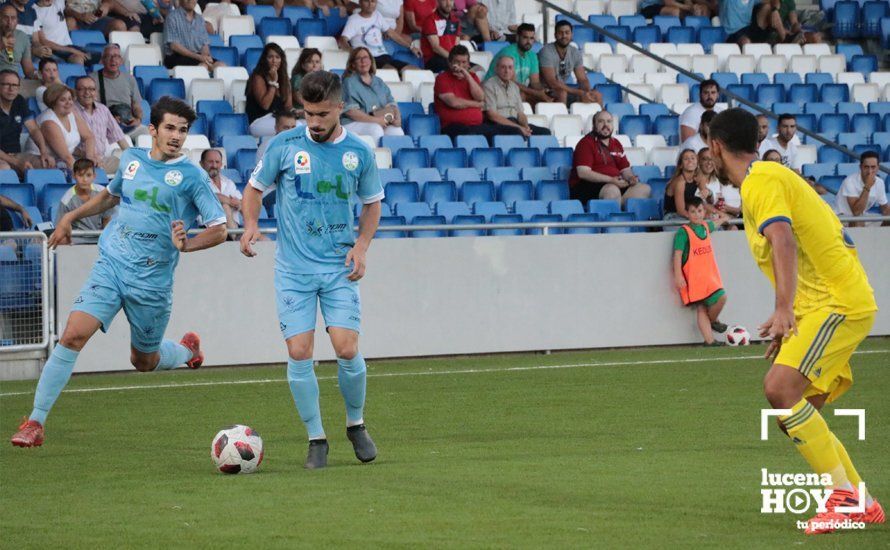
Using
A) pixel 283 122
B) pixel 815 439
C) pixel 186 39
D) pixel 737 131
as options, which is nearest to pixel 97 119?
pixel 283 122

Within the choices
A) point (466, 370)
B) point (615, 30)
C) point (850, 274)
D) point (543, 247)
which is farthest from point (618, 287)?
point (850, 274)

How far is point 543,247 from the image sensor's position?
50.3 feet

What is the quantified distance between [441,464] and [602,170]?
9.58 meters

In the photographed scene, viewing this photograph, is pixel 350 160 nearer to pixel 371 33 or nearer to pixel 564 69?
pixel 371 33

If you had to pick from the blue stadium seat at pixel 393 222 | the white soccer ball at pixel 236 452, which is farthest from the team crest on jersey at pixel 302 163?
the blue stadium seat at pixel 393 222

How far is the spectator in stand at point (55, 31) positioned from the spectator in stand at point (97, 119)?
4.26 ft

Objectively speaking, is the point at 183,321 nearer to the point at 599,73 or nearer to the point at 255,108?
the point at 255,108

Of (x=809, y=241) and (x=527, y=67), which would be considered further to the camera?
(x=527, y=67)

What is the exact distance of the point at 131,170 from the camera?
8977 millimetres

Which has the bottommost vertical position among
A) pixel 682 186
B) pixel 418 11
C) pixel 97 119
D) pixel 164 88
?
pixel 682 186

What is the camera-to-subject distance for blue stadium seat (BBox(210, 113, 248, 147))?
53.5 feet

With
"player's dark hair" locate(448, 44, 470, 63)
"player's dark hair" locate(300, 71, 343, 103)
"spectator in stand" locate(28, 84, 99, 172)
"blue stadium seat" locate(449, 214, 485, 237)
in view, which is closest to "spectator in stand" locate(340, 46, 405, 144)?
"player's dark hair" locate(448, 44, 470, 63)

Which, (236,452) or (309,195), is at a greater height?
(309,195)

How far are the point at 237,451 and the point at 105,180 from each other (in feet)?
24.5
